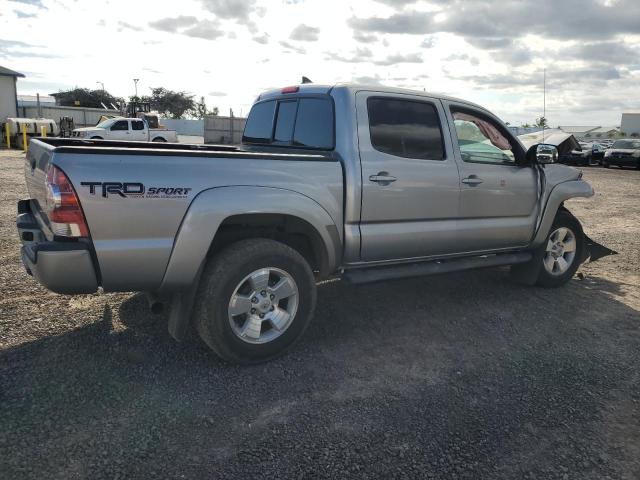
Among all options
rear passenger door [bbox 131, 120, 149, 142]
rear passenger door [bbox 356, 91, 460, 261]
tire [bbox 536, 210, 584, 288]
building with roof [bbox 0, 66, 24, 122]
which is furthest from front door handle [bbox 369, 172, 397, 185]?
building with roof [bbox 0, 66, 24, 122]

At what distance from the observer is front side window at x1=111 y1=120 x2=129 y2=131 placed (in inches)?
1049

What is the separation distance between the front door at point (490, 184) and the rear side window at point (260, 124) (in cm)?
168

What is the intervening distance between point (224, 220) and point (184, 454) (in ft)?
4.77

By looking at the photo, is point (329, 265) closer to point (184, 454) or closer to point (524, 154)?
point (184, 454)

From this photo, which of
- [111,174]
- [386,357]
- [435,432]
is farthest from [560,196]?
[111,174]

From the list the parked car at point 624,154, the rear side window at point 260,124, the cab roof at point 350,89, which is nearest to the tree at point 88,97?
the parked car at point 624,154

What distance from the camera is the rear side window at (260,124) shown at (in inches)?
200

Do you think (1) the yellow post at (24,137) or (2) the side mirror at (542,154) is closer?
(2) the side mirror at (542,154)

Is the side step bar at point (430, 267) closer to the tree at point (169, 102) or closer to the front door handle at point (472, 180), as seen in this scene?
the front door handle at point (472, 180)

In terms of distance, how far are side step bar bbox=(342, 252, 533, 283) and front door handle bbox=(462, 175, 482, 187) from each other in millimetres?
741

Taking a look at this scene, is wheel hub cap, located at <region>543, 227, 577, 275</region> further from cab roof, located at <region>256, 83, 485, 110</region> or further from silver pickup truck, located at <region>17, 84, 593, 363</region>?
cab roof, located at <region>256, 83, 485, 110</region>

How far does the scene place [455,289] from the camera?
5.69 metres

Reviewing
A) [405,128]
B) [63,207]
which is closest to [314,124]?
[405,128]

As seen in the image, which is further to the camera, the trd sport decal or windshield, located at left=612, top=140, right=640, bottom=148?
windshield, located at left=612, top=140, right=640, bottom=148
